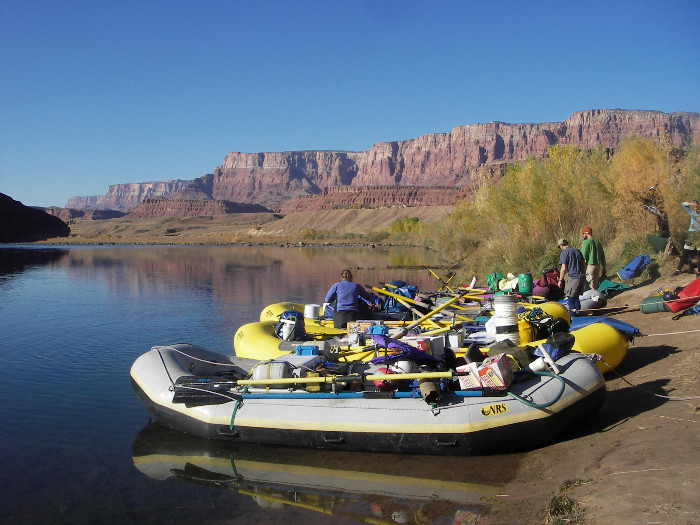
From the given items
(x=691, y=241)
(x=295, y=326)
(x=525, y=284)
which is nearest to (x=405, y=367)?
(x=295, y=326)

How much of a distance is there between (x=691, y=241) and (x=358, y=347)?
30.9ft

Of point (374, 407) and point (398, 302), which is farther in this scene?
point (398, 302)

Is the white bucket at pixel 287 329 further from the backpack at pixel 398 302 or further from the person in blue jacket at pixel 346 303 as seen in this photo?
the backpack at pixel 398 302

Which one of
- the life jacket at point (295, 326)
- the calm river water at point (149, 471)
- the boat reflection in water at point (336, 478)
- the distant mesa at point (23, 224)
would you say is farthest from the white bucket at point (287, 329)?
the distant mesa at point (23, 224)

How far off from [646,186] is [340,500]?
1498 cm

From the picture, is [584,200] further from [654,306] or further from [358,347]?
[358,347]

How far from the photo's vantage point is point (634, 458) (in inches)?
224

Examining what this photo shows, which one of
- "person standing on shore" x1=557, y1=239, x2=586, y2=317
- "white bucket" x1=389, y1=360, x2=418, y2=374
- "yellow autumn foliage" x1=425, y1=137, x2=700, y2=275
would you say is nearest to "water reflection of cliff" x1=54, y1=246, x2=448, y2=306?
"yellow autumn foliage" x1=425, y1=137, x2=700, y2=275

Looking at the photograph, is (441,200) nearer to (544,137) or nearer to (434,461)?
(544,137)

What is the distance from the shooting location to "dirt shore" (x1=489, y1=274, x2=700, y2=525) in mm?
4641

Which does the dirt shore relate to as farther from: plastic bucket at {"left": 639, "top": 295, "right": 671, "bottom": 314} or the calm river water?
plastic bucket at {"left": 639, "top": 295, "right": 671, "bottom": 314}

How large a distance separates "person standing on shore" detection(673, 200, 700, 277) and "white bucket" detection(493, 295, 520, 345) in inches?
233

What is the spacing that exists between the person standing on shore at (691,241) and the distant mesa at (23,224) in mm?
94384

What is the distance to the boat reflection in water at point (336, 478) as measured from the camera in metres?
6.02
